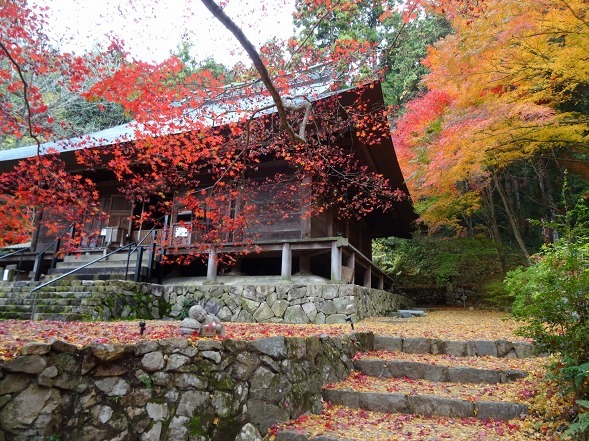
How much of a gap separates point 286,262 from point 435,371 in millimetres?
4587

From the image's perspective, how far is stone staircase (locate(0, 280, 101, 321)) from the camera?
682 cm

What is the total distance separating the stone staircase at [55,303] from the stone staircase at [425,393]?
5.00m

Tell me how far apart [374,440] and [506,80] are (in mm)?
8198

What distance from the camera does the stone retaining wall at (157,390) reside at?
2.46 metres

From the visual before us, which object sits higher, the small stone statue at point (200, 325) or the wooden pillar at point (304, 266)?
the wooden pillar at point (304, 266)

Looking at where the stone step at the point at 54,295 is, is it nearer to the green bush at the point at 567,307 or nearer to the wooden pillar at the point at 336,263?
the wooden pillar at the point at 336,263

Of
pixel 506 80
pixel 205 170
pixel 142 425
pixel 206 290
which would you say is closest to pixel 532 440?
pixel 142 425

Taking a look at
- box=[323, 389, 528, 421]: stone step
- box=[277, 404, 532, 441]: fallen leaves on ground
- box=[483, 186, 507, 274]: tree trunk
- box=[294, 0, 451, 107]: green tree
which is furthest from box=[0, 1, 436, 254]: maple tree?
box=[294, 0, 451, 107]: green tree

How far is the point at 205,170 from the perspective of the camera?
424 inches

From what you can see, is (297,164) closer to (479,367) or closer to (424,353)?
(424,353)

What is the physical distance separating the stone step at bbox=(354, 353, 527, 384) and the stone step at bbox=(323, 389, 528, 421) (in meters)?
0.72

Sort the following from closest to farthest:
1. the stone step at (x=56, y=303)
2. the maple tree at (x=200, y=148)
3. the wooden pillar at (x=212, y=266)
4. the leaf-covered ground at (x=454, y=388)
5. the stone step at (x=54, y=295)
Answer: the leaf-covered ground at (x=454, y=388), the stone step at (x=56, y=303), the stone step at (x=54, y=295), the maple tree at (x=200, y=148), the wooden pillar at (x=212, y=266)

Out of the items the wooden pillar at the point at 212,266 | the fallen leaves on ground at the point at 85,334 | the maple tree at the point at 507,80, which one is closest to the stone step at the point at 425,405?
the fallen leaves on ground at the point at 85,334

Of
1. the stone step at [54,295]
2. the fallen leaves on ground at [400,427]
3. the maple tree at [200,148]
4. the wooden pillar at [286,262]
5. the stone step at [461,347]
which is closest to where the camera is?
the fallen leaves on ground at [400,427]
